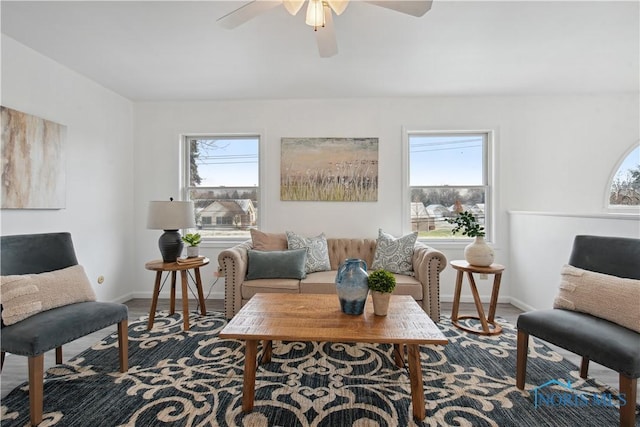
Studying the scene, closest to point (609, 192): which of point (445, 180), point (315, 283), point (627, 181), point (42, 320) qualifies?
point (627, 181)

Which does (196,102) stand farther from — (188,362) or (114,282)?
(188,362)

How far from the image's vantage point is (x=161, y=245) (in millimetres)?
2961

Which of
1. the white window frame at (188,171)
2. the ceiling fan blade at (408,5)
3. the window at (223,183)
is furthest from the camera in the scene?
the window at (223,183)

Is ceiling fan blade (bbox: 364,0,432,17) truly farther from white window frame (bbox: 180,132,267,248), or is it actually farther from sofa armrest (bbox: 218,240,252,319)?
white window frame (bbox: 180,132,267,248)

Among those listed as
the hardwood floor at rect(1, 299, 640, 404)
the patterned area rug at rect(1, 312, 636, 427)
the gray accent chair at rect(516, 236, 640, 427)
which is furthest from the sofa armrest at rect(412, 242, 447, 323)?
the gray accent chair at rect(516, 236, 640, 427)

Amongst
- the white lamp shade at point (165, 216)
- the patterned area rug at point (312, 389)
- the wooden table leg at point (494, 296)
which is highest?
the white lamp shade at point (165, 216)

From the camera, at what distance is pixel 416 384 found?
1.63m

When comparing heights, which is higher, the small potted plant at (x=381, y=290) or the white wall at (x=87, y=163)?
the white wall at (x=87, y=163)

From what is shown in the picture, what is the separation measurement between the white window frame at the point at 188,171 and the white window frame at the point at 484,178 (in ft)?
5.86

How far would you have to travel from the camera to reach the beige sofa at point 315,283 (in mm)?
2775

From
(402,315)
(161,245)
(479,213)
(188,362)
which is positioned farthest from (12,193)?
(479,213)

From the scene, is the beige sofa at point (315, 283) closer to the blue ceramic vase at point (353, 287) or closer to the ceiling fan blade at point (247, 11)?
the blue ceramic vase at point (353, 287)

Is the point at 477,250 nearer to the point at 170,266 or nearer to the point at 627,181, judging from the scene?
the point at 627,181

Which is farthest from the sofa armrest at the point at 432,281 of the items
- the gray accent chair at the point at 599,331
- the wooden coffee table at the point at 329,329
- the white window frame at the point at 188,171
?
the white window frame at the point at 188,171
